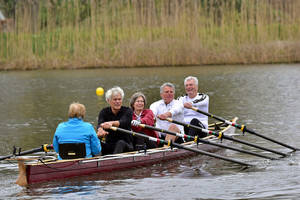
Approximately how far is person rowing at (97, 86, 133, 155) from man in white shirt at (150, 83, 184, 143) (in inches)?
38.1

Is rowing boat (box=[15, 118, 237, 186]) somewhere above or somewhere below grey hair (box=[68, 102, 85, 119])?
below

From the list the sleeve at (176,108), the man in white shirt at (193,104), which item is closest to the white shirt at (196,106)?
the man in white shirt at (193,104)

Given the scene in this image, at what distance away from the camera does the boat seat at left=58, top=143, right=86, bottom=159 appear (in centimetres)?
916

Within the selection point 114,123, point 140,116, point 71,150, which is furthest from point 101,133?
point 140,116

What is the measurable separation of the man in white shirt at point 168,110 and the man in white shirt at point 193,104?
0.30 metres

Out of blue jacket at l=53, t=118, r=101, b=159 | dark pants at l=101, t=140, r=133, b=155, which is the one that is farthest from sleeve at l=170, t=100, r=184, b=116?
blue jacket at l=53, t=118, r=101, b=159

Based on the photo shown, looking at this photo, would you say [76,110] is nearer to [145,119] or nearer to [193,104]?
[145,119]

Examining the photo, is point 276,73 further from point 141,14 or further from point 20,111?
point 20,111

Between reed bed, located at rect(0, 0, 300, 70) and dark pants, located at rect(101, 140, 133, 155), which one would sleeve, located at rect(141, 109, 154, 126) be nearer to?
dark pants, located at rect(101, 140, 133, 155)

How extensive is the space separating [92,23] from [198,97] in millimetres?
19064

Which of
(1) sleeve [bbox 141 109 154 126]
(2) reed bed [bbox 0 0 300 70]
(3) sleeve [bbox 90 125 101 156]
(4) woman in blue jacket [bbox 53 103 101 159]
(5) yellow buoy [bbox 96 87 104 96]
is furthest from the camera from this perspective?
(2) reed bed [bbox 0 0 300 70]

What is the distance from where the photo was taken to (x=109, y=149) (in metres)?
10.2

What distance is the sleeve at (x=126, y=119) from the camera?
9969 millimetres

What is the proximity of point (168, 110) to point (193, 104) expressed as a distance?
755mm
